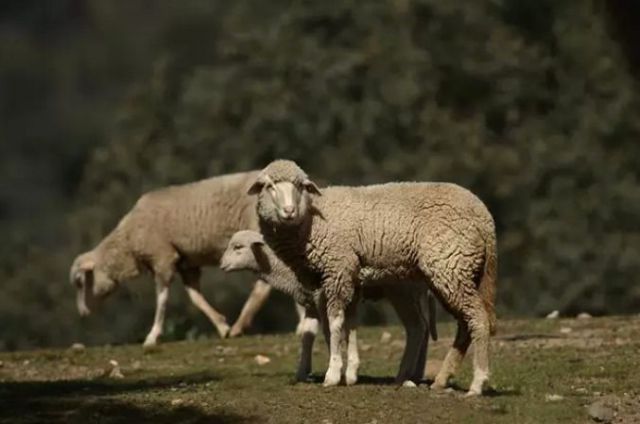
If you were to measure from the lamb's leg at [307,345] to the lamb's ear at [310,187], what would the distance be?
125cm

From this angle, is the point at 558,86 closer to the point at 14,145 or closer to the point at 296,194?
the point at 14,145

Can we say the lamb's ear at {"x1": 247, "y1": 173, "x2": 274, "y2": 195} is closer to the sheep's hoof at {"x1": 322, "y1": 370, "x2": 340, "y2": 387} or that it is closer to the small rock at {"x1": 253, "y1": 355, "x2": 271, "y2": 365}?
the sheep's hoof at {"x1": 322, "y1": 370, "x2": 340, "y2": 387}

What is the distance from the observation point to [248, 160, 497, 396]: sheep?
13422 millimetres

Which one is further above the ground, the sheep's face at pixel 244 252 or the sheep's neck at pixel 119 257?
the sheep's face at pixel 244 252

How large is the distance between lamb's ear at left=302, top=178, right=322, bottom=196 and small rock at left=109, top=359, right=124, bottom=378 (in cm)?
424

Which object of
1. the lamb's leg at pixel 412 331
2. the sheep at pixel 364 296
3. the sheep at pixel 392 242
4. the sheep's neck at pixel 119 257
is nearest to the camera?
the sheep at pixel 392 242

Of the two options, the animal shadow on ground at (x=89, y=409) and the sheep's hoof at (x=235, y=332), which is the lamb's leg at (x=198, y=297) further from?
the animal shadow on ground at (x=89, y=409)

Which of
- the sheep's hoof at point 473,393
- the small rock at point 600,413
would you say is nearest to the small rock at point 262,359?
Answer: the sheep's hoof at point 473,393

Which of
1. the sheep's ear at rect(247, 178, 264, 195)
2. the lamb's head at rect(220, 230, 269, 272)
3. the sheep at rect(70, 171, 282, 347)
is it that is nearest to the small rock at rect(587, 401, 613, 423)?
the sheep's ear at rect(247, 178, 264, 195)

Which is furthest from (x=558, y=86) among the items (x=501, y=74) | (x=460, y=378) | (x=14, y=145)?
(x=460, y=378)

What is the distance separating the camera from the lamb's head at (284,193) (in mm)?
13695

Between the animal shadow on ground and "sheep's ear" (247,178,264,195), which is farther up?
"sheep's ear" (247,178,264,195)

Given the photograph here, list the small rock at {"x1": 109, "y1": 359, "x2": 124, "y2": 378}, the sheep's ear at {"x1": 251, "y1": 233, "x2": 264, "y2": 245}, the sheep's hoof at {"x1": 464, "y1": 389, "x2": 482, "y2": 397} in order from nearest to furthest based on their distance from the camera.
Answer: the sheep's hoof at {"x1": 464, "y1": 389, "x2": 482, "y2": 397} < the sheep's ear at {"x1": 251, "y1": 233, "x2": 264, "y2": 245} < the small rock at {"x1": 109, "y1": 359, "x2": 124, "y2": 378}

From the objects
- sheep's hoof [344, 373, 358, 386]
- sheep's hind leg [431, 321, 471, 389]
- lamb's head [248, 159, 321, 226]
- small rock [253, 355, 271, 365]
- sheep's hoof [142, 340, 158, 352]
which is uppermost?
lamb's head [248, 159, 321, 226]
